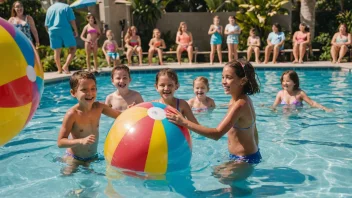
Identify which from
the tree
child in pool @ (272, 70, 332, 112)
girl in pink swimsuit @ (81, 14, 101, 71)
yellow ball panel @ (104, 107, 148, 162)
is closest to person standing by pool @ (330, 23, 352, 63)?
the tree

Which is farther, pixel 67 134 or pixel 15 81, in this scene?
pixel 67 134

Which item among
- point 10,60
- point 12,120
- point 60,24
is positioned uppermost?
point 60,24

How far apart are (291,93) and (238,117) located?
4167 mm

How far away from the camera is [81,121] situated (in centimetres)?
461

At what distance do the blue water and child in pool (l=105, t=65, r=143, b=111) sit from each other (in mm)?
532

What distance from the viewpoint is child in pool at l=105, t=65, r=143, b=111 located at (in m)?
5.67

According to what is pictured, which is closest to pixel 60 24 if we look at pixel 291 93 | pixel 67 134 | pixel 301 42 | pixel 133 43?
pixel 133 43

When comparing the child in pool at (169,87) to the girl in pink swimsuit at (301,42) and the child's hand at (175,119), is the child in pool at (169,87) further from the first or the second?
the girl in pink swimsuit at (301,42)

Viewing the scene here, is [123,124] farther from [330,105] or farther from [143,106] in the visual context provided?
[330,105]

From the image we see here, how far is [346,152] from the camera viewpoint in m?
5.32

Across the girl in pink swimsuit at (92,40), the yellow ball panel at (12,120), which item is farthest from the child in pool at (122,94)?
the girl in pink swimsuit at (92,40)

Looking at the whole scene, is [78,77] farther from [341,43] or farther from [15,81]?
[341,43]

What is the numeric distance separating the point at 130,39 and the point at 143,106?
12299 mm

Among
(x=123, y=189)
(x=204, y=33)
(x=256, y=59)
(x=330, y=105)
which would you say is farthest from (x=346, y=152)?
(x=204, y=33)
